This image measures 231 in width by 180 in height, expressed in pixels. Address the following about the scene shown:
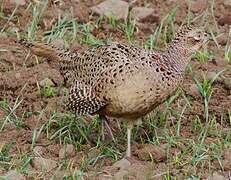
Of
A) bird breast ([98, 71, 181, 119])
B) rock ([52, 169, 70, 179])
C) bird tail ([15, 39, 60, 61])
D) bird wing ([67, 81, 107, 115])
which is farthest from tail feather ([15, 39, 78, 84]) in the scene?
rock ([52, 169, 70, 179])

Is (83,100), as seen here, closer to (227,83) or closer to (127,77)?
(127,77)

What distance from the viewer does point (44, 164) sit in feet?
19.4

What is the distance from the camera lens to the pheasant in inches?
231

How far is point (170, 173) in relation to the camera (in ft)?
19.3

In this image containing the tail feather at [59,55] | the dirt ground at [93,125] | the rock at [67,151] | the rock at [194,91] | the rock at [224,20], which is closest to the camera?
the dirt ground at [93,125]

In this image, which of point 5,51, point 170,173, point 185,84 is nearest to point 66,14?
point 5,51

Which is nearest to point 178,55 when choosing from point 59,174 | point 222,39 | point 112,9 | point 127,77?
point 127,77

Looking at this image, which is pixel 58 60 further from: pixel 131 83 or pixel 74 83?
pixel 131 83

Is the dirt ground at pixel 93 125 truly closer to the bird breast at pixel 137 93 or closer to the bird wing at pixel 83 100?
the bird wing at pixel 83 100

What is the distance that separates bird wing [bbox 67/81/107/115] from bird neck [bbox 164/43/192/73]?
1.70 ft

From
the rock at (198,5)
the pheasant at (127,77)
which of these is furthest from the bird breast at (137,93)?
the rock at (198,5)

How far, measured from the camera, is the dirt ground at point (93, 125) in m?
5.95

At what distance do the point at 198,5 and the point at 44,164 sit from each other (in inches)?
106

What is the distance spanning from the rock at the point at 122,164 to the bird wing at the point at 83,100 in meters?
0.35
